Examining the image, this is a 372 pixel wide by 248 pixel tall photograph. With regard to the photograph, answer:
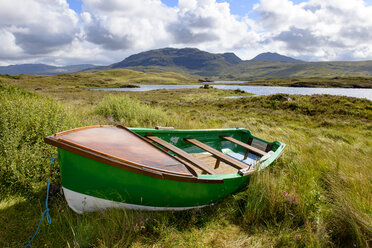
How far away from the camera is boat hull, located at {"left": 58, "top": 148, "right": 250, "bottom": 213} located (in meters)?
3.05

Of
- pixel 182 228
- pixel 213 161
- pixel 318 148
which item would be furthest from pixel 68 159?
pixel 318 148

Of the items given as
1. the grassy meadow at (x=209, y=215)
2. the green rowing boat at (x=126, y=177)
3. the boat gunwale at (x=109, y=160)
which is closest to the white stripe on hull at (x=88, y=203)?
the green rowing boat at (x=126, y=177)

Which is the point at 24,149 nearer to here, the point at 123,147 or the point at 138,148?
Result: the point at 123,147

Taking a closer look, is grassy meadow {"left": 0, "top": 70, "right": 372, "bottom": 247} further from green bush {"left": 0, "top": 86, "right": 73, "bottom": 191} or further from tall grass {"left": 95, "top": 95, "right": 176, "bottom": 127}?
tall grass {"left": 95, "top": 95, "right": 176, "bottom": 127}

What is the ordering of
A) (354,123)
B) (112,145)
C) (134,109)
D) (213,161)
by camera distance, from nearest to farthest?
(112,145) < (213,161) < (134,109) < (354,123)

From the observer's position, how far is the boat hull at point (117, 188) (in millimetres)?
3053

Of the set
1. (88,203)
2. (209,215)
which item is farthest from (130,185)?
(209,215)

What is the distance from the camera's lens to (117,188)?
316cm

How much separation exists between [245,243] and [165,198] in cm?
147

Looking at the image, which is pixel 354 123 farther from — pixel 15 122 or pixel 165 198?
pixel 15 122

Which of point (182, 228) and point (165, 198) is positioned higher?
point (165, 198)

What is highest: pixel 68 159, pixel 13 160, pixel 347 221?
pixel 68 159

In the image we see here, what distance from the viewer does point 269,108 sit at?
2022 cm

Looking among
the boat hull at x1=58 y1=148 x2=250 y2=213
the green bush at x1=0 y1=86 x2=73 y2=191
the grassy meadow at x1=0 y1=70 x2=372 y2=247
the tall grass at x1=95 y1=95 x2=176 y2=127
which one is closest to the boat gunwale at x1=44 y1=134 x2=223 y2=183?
the boat hull at x1=58 y1=148 x2=250 y2=213
